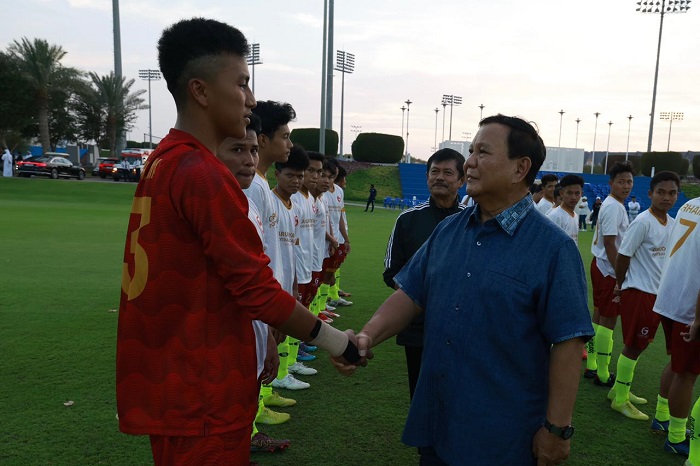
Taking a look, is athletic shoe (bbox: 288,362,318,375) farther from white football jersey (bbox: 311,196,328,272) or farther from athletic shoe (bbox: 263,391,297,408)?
white football jersey (bbox: 311,196,328,272)

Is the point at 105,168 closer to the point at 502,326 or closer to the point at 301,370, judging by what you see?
the point at 301,370

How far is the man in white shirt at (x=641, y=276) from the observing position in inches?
188

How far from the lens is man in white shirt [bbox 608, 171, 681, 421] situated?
477cm

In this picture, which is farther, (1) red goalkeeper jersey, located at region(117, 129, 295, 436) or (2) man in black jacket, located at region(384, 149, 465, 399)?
(2) man in black jacket, located at region(384, 149, 465, 399)

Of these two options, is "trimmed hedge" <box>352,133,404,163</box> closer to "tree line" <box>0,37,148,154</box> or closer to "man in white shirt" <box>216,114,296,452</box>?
"tree line" <box>0,37,148,154</box>

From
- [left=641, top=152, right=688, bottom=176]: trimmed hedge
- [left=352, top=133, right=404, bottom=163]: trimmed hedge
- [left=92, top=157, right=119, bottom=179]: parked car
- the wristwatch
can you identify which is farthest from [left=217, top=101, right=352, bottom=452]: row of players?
[left=641, top=152, right=688, bottom=176]: trimmed hedge

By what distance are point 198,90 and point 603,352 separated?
17.3 feet

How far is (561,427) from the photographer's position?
197 cm

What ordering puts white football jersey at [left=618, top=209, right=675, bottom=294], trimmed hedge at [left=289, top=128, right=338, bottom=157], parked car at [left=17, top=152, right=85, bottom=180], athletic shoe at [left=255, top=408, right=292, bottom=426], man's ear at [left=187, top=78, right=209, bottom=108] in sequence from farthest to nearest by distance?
trimmed hedge at [left=289, top=128, right=338, bottom=157], parked car at [left=17, top=152, right=85, bottom=180], white football jersey at [left=618, top=209, right=675, bottom=294], athletic shoe at [left=255, top=408, right=292, bottom=426], man's ear at [left=187, top=78, right=209, bottom=108]

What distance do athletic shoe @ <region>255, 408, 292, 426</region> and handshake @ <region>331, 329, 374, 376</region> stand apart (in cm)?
214

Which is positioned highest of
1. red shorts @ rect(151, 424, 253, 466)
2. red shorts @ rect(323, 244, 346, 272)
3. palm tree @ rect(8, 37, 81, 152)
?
palm tree @ rect(8, 37, 81, 152)

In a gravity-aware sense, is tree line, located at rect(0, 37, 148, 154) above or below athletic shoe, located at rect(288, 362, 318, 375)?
above

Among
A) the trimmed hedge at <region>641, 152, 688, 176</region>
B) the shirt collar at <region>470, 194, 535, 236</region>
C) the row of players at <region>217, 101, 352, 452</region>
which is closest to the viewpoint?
the shirt collar at <region>470, 194, 535, 236</region>

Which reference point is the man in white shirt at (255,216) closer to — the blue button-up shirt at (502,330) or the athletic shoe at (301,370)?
the blue button-up shirt at (502,330)
